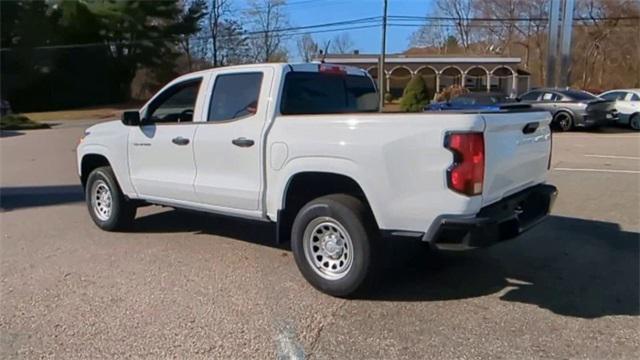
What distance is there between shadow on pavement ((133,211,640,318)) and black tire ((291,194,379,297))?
25 centimetres

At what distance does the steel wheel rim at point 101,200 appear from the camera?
660cm

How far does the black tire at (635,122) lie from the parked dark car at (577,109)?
578 millimetres

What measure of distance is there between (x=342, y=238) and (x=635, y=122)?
69.3ft

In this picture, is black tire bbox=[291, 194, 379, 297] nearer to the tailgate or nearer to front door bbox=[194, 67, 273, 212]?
front door bbox=[194, 67, 273, 212]

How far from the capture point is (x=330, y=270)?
4.49 meters

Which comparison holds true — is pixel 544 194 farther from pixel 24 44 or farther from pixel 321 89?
pixel 24 44

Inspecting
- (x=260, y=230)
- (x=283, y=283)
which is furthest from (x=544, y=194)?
(x=260, y=230)

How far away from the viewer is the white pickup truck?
3773 millimetres

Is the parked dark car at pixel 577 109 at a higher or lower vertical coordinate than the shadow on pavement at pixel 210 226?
higher

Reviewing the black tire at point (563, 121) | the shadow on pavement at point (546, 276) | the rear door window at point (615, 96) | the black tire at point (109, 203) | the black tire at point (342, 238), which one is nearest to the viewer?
the black tire at point (342, 238)

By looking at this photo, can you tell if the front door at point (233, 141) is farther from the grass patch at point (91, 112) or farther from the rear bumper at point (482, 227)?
the grass patch at point (91, 112)

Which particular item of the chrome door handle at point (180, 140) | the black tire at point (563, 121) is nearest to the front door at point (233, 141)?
the chrome door handle at point (180, 140)

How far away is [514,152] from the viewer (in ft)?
13.5

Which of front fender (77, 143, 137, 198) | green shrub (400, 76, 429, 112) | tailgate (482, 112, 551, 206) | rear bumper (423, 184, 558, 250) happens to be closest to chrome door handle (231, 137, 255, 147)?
rear bumper (423, 184, 558, 250)
